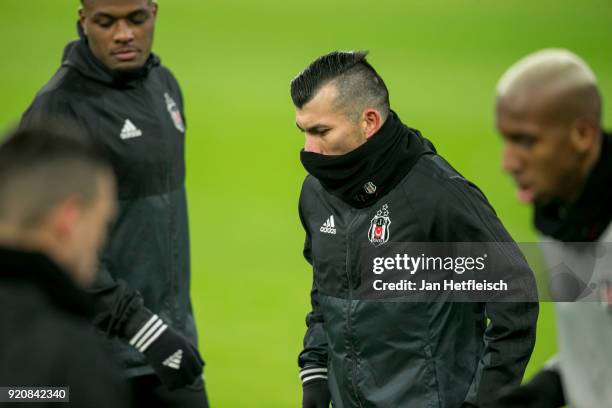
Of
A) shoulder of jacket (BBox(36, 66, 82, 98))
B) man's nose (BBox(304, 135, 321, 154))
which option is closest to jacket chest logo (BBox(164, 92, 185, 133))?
shoulder of jacket (BBox(36, 66, 82, 98))

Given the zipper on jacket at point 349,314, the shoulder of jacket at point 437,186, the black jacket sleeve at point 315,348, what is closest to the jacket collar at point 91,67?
the black jacket sleeve at point 315,348

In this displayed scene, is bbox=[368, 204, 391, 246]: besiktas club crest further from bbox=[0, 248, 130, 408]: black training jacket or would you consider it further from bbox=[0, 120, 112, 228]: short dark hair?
bbox=[0, 248, 130, 408]: black training jacket

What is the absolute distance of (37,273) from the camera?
97.0 inches

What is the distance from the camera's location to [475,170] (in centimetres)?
1062

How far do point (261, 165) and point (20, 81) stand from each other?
304cm

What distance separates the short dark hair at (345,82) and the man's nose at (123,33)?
40.2 inches

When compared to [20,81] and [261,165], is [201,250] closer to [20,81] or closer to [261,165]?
[261,165]

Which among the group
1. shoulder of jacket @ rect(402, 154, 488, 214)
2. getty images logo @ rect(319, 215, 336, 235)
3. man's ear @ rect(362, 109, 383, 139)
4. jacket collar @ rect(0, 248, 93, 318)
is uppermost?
man's ear @ rect(362, 109, 383, 139)

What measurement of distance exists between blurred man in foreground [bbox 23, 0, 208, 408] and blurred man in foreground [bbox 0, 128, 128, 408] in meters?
2.29

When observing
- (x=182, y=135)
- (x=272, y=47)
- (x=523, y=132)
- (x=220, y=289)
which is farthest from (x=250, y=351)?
(x=272, y=47)

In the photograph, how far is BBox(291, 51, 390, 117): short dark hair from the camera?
14.9 feet

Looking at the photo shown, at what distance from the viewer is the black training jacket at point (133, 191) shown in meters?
4.95

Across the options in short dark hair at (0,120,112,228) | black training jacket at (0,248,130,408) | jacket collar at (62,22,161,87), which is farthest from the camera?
jacket collar at (62,22,161,87)

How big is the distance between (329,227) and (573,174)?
159cm
